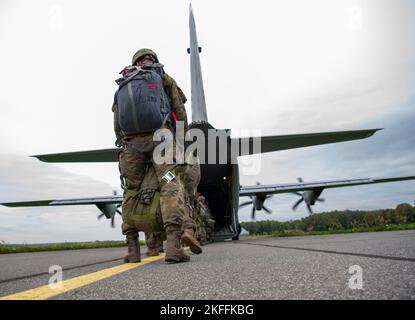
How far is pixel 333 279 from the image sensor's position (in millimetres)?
1385

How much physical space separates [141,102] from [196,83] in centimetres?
770

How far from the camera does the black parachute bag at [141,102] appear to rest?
9.92 ft

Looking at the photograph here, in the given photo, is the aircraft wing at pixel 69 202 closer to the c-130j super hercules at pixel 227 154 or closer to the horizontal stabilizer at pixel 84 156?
the horizontal stabilizer at pixel 84 156

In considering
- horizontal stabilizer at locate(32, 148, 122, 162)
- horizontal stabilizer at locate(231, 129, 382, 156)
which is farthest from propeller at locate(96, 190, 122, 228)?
horizontal stabilizer at locate(231, 129, 382, 156)

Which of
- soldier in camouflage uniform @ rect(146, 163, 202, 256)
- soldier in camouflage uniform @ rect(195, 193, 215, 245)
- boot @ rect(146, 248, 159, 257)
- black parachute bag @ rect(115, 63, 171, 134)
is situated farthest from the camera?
soldier in camouflage uniform @ rect(195, 193, 215, 245)

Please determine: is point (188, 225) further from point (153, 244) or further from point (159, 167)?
point (153, 244)

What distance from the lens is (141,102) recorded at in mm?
3018

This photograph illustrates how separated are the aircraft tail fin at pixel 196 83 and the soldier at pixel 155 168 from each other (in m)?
5.46

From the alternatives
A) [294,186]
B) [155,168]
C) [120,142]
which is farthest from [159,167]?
[294,186]

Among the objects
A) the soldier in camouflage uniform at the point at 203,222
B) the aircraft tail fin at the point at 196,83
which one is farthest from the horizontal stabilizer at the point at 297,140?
the soldier in camouflage uniform at the point at 203,222

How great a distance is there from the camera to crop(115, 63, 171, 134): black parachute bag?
302 cm

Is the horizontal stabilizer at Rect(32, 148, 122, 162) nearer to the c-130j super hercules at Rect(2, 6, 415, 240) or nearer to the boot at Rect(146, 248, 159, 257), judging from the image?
the c-130j super hercules at Rect(2, 6, 415, 240)

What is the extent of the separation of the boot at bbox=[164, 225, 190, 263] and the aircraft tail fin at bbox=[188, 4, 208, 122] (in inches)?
248
